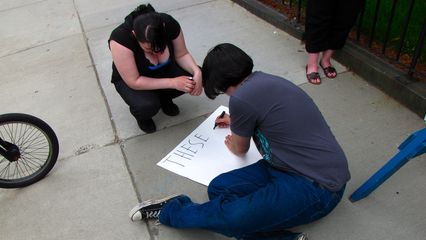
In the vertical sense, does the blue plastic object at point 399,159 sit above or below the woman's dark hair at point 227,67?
below

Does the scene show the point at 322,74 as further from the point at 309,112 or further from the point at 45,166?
the point at 45,166

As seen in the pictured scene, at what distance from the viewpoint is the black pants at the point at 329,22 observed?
2773 millimetres

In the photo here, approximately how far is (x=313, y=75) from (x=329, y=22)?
409mm

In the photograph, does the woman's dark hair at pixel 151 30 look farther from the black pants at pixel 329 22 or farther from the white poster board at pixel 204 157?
the black pants at pixel 329 22

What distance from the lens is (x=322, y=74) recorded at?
3025 mm

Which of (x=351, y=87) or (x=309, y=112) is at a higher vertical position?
(x=309, y=112)

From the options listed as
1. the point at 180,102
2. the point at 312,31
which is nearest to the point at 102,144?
the point at 180,102

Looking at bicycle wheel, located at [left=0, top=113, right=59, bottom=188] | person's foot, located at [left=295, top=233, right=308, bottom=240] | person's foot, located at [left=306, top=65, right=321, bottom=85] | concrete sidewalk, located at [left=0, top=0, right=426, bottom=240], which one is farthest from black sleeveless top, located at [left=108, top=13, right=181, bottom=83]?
person's foot, located at [left=295, top=233, right=308, bottom=240]

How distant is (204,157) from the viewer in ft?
7.73

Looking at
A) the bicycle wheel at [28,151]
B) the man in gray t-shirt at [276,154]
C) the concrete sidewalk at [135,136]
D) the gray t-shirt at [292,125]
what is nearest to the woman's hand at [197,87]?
the concrete sidewalk at [135,136]

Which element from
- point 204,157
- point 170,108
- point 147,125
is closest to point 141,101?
point 147,125

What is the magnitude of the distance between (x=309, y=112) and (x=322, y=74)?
1448 mm

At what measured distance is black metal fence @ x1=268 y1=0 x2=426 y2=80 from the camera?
8.91 ft

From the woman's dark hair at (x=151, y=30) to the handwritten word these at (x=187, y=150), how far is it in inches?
25.6
